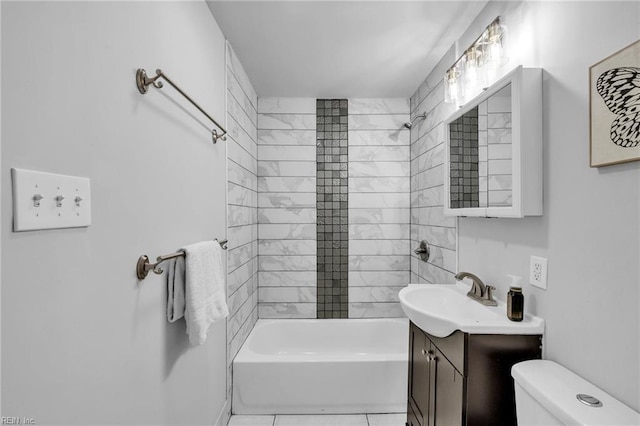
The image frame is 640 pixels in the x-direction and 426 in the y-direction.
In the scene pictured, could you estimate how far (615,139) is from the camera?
94 cm

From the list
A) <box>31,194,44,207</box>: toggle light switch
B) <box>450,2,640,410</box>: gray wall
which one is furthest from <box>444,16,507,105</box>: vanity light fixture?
<box>31,194,44,207</box>: toggle light switch

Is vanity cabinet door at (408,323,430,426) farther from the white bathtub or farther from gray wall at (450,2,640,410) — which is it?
gray wall at (450,2,640,410)

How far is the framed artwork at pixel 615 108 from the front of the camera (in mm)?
887

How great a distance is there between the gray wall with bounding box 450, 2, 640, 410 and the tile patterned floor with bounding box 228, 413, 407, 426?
1.36 meters

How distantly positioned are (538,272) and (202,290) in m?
1.38

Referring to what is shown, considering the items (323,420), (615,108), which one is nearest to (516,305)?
(615,108)

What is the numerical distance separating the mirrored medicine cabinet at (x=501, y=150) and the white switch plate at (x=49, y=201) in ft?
4.86

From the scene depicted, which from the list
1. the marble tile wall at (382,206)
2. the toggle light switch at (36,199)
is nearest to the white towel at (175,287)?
the toggle light switch at (36,199)

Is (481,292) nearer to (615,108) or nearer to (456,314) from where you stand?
(456,314)

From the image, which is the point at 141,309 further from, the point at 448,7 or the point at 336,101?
the point at 336,101

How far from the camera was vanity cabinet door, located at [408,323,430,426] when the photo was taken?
1681mm

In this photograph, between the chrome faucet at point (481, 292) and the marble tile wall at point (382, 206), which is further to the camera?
the marble tile wall at point (382, 206)

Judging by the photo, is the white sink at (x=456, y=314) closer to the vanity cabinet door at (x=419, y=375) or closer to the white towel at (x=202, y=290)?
the vanity cabinet door at (x=419, y=375)

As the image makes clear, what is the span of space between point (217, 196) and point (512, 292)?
157 centimetres
